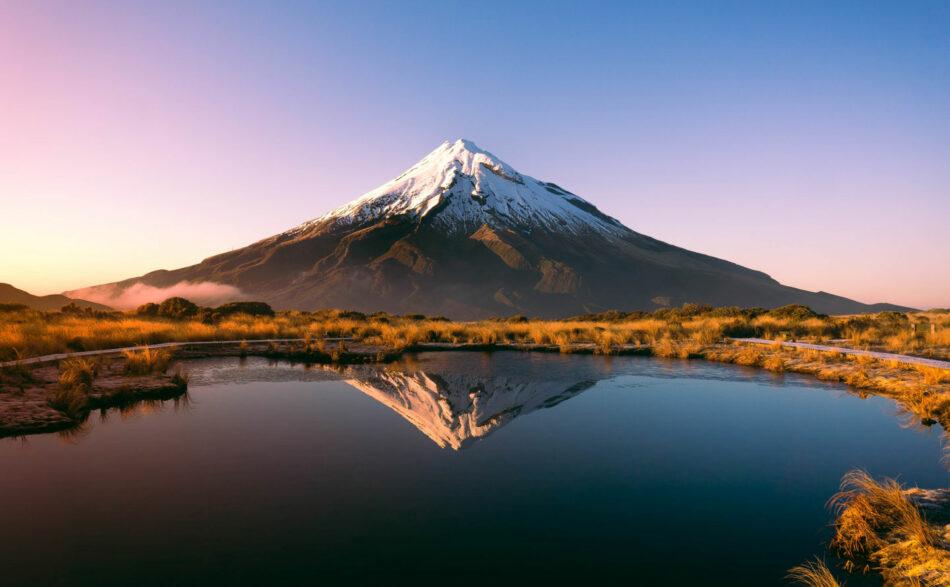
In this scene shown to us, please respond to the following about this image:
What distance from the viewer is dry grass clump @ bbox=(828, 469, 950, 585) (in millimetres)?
3521

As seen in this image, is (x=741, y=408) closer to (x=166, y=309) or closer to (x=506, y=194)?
(x=166, y=309)

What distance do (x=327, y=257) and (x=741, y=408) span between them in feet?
431

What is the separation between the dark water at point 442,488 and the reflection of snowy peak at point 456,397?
0.09 m

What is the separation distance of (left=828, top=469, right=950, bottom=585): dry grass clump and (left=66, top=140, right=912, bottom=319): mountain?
103 m

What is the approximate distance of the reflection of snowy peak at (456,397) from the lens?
785 centimetres

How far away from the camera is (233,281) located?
402ft

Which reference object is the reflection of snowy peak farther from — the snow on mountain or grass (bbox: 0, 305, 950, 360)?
the snow on mountain

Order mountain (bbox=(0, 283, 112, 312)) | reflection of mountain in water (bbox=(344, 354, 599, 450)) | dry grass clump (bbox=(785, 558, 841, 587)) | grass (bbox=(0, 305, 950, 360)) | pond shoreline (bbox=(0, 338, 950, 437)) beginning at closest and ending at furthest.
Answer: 1. dry grass clump (bbox=(785, 558, 841, 587))
2. reflection of mountain in water (bbox=(344, 354, 599, 450))
3. pond shoreline (bbox=(0, 338, 950, 437))
4. grass (bbox=(0, 305, 950, 360))
5. mountain (bbox=(0, 283, 112, 312))

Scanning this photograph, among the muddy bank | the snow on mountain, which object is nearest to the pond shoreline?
the muddy bank

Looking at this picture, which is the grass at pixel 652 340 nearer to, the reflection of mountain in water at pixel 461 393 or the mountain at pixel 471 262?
the reflection of mountain in water at pixel 461 393

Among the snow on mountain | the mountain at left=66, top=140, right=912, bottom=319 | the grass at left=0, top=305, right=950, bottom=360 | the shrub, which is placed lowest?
the grass at left=0, top=305, right=950, bottom=360

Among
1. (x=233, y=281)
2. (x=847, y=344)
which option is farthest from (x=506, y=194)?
(x=847, y=344)

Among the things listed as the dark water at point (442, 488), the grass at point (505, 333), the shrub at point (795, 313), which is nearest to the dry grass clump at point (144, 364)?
the dark water at point (442, 488)

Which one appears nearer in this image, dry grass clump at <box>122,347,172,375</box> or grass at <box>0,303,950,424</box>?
grass at <box>0,303,950,424</box>
